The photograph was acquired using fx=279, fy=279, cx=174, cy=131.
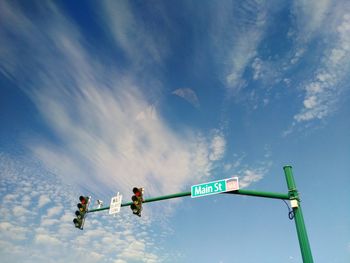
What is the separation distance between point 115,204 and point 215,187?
15.1 ft

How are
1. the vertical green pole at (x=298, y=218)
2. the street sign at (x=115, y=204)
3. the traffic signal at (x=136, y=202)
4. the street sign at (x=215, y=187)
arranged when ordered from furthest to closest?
the street sign at (x=115, y=204) → the traffic signal at (x=136, y=202) → the street sign at (x=215, y=187) → the vertical green pole at (x=298, y=218)

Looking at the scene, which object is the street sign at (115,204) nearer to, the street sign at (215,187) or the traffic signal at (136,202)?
the traffic signal at (136,202)

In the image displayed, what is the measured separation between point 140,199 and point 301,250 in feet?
19.6

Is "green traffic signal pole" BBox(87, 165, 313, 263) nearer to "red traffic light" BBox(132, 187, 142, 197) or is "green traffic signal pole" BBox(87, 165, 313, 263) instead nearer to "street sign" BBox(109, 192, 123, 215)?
"red traffic light" BBox(132, 187, 142, 197)

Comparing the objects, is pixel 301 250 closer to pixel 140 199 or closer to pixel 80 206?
pixel 140 199

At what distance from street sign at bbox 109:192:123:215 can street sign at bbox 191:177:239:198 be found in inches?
136

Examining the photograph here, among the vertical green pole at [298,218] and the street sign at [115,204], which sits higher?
the street sign at [115,204]

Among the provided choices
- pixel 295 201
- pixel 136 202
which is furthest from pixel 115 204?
pixel 295 201

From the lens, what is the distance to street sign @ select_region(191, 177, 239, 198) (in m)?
9.79

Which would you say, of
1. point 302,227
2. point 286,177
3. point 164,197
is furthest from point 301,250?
point 164,197

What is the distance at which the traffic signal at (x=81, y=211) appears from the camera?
12086 mm

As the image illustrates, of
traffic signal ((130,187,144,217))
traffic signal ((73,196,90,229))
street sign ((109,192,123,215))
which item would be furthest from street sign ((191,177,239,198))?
traffic signal ((73,196,90,229))

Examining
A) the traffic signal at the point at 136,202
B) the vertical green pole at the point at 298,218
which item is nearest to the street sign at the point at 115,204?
the traffic signal at the point at 136,202

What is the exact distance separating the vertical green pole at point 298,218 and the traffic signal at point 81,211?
848 cm
